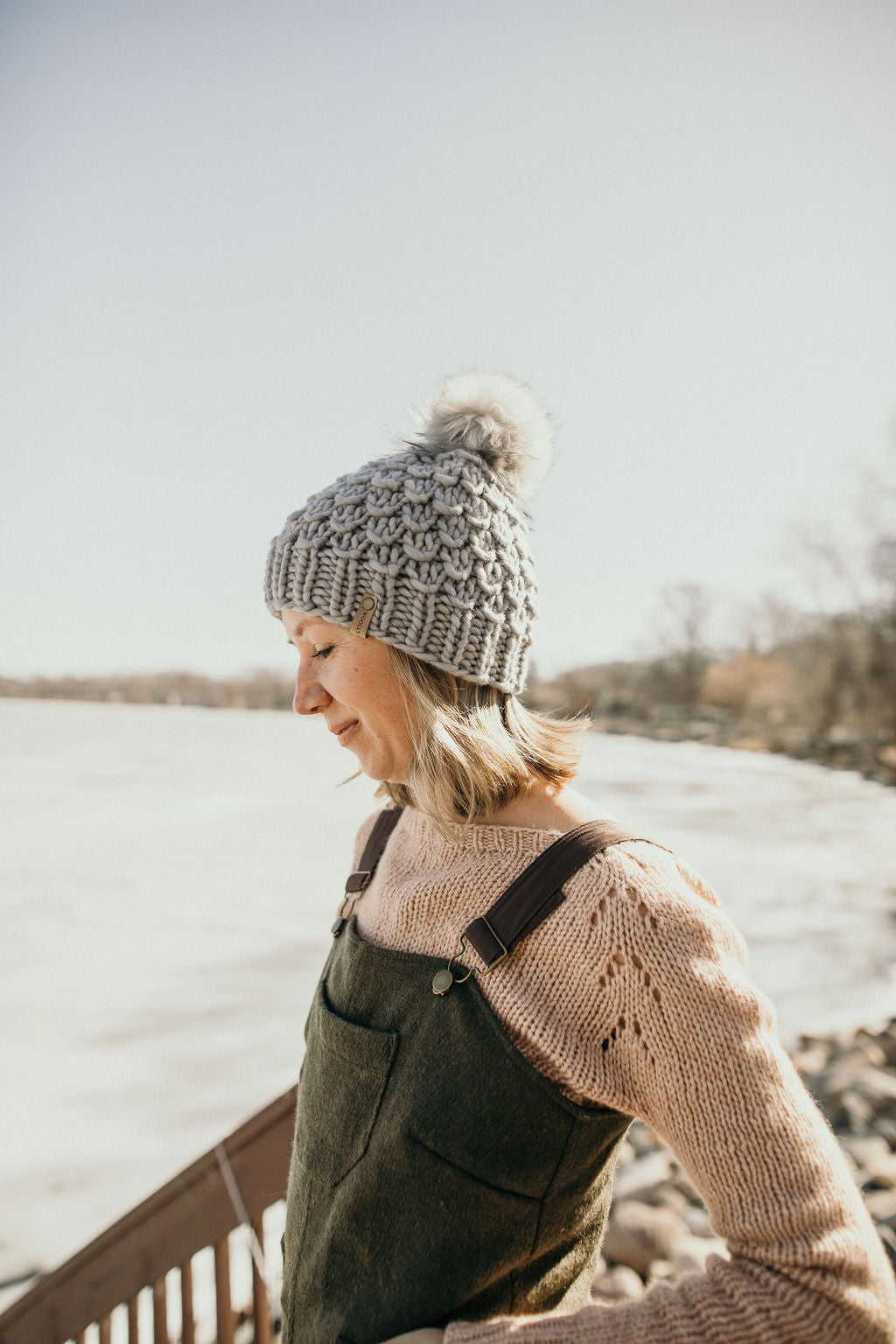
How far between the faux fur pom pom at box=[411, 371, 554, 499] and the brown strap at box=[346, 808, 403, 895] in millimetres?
628

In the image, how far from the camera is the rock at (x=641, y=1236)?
90.9 inches

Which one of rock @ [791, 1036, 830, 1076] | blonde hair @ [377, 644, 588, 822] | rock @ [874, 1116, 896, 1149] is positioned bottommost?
rock @ [791, 1036, 830, 1076]

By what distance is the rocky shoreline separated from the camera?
228 centimetres

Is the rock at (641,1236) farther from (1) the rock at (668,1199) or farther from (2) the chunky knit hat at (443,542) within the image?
(2) the chunky knit hat at (443,542)

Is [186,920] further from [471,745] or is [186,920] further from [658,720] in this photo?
[658,720]

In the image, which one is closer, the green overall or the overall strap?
the green overall

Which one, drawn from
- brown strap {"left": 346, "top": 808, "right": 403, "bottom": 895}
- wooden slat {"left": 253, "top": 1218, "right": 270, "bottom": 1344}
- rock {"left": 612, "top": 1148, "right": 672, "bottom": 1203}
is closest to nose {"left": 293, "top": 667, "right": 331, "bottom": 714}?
brown strap {"left": 346, "top": 808, "right": 403, "bottom": 895}

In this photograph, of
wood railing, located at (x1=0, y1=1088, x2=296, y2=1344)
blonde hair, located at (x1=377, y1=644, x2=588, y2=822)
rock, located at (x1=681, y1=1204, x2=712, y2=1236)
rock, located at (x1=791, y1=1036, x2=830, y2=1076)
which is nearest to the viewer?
blonde hair, located at (x1=377, y1=644, x2=588, y2=822)

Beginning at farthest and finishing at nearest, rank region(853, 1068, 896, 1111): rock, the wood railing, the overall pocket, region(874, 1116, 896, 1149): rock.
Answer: region(853, 1068, 896, 1111): rock < region(874, 1116, 896, 1149): rock < the wood railing < the overall pocket

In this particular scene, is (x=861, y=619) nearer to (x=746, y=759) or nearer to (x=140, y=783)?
(x=746, y=759)

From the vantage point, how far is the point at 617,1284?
2.20m

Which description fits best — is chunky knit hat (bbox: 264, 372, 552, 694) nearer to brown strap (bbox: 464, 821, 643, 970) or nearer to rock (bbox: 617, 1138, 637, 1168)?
brown strap (bbox: 464, 821, 643, 970)

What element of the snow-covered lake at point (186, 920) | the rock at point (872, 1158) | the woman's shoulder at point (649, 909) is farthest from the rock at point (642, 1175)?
the woman's shoulder at point (649, 909)

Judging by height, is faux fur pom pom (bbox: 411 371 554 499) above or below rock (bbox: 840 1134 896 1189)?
above
